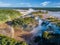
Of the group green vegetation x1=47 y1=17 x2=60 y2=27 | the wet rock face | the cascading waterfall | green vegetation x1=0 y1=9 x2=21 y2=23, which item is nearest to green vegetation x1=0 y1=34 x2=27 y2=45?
the wet rock face

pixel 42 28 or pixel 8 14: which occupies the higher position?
pixel 8 14

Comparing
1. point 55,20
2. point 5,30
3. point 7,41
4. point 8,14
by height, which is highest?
point 8,14

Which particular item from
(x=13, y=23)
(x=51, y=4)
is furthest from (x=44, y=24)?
(x=13, y=23)

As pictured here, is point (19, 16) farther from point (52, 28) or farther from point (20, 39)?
point (52, 28)

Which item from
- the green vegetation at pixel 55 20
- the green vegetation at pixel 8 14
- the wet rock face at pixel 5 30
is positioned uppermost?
the green vegetation at pixel 8 14

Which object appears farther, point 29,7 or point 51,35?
point 29,7

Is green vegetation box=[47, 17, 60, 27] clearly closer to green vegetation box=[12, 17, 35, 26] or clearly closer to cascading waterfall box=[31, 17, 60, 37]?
cascading waterfall box=[31, 17, 60, 37]

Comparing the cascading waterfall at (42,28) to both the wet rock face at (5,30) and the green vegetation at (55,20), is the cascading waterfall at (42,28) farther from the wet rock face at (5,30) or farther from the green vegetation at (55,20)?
the wet rock face at (5,30)

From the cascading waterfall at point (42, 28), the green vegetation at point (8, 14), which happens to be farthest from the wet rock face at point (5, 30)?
the cascading waterfall at point (42, 28)

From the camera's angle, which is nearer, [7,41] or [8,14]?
[7,41]

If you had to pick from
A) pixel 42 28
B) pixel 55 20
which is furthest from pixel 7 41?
pixel 55 20

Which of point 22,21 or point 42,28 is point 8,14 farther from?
Result: point 42,28
